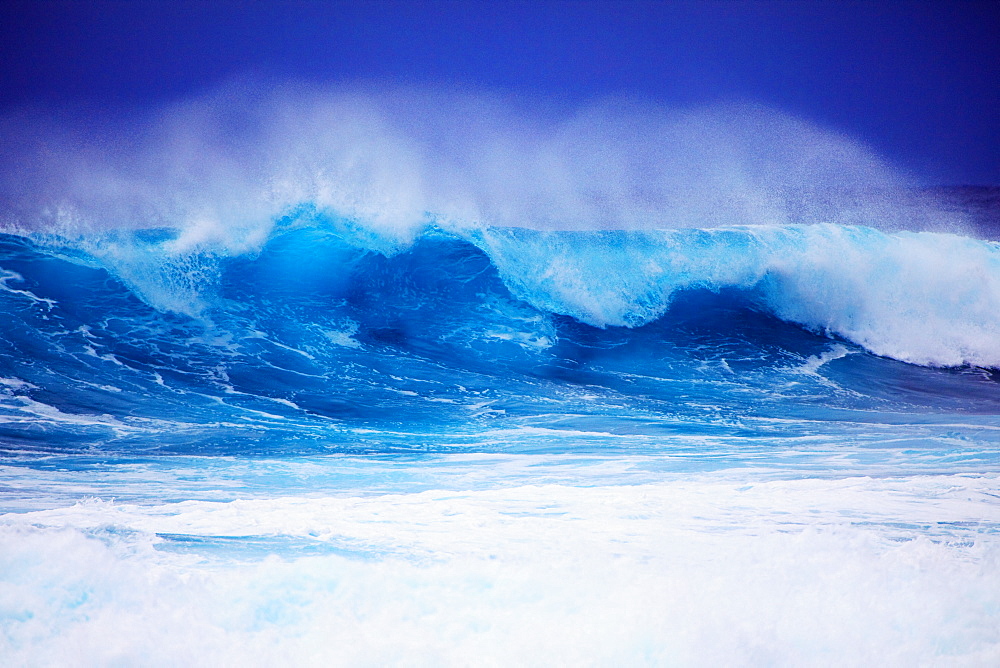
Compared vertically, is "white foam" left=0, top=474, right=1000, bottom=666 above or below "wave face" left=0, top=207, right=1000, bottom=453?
below

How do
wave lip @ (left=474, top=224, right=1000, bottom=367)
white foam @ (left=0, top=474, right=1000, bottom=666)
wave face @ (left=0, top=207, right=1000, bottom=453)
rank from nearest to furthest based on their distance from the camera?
white foam @ (left=0, top=474, right=1000, bottom=666), wave face @ (left=0, top=207, right=1000, bottom=453), wave lip @ (left=474, top=224, right=1000, bottom=367)

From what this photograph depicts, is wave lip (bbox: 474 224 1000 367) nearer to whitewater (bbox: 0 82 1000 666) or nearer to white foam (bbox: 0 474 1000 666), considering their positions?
whitewater (bbox: 0 82 1000 666)

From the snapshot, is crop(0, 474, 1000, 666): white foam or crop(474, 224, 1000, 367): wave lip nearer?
crop(0, 474, 1000, 666): white foam

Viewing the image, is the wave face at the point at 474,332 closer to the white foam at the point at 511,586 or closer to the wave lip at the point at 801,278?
the wave lip at the point at 801,278

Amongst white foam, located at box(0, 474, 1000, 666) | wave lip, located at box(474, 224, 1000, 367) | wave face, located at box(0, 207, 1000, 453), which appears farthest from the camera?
wave lip, located at box(474, 224, 1000, 367)

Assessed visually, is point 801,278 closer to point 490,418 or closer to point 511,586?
point 490,418

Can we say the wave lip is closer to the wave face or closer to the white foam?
the wave face

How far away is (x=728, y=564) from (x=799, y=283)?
22.5 feet

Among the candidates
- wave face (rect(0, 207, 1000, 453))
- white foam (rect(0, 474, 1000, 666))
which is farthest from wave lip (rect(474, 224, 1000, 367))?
white foam (rect(0, 474, 1000, 666))

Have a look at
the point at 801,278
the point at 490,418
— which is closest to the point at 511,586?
the point at 490,418

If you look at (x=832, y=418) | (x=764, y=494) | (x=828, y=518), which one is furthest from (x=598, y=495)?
(x=832, y=418)

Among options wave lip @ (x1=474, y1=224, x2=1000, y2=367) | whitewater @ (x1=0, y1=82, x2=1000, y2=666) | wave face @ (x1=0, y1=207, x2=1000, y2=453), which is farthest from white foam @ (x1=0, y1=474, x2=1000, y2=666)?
wave lip @ (x1=474, y1=224, x2=1000, y2=367)

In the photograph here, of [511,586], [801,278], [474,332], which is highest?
[801,278]

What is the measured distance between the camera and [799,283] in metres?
8.31
